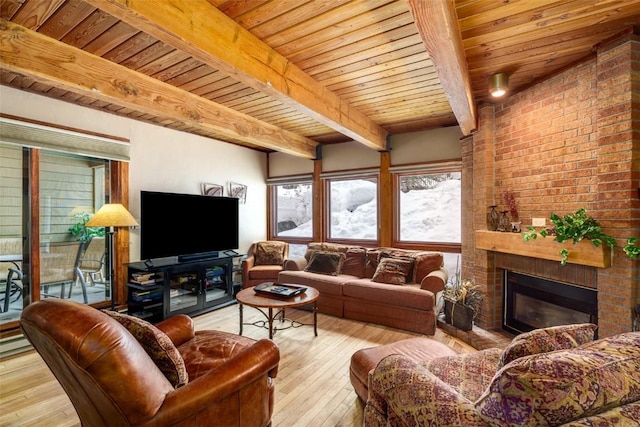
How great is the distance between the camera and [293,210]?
5.47m

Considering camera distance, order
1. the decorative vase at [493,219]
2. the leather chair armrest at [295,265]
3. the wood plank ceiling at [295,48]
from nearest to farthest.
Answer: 1. the wood plank ceiling at [295,48]
2. the decorative vase at [493,219]
3. the leather chair armrest at [295,265]

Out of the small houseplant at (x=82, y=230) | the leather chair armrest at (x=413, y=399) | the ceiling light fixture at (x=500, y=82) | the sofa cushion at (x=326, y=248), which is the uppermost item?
the ceiling light fixture at (x=500, y=82)

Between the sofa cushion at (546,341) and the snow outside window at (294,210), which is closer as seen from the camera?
the sofa cushion at (546,341)

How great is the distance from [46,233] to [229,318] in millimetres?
2139

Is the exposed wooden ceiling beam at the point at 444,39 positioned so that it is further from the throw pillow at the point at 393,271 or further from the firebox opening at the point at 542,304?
the throw pillow at the point at 393,271

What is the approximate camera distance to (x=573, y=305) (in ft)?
8.04

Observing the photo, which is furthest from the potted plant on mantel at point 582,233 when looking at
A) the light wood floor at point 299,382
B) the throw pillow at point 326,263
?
the throw pillow at point 326,263

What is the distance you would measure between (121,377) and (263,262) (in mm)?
3701

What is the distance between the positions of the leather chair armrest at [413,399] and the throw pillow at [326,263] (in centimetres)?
266

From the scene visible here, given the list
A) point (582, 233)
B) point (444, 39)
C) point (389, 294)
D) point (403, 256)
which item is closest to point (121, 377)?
point (444, 39)

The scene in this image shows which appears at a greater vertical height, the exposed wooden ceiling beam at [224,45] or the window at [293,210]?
the exposed wooden ceiling beam at [224,45]

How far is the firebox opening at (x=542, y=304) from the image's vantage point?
237 centimetres

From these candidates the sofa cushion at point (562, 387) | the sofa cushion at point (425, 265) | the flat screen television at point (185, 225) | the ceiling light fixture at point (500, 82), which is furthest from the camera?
the sofa cushion at point (425, 265)

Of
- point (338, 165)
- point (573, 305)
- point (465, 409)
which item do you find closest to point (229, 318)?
point (338, 165)
